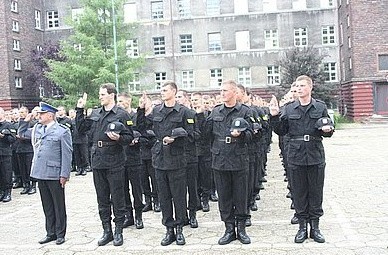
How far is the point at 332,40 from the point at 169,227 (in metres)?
36.9

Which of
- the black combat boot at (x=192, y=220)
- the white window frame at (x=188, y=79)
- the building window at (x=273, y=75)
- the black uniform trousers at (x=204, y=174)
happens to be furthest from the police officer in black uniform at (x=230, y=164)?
the white window frame at (x=188, y=79)

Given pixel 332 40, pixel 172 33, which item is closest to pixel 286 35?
pixel 332 40

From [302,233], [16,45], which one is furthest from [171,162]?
[16,45]

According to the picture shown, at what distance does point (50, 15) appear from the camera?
43.9 meters

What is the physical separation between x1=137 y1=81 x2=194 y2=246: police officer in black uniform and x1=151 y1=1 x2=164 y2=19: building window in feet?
118

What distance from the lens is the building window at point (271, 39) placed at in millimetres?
40438

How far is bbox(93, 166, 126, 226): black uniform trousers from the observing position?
22.3 feet

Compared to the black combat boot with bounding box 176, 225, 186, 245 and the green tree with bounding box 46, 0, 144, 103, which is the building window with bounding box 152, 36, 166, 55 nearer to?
the green tree with bounding box 46, 0, 144, 103

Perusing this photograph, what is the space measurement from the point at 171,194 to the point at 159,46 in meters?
35.9

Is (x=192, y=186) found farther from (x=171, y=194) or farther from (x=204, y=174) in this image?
(x=204, y=174)

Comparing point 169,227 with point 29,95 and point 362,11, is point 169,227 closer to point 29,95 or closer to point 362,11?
point 362,11

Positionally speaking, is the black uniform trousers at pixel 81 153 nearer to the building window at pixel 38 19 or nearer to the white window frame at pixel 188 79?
the white window frame at pixel 188 79

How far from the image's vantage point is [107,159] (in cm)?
672

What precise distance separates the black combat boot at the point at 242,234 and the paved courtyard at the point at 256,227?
107mm
